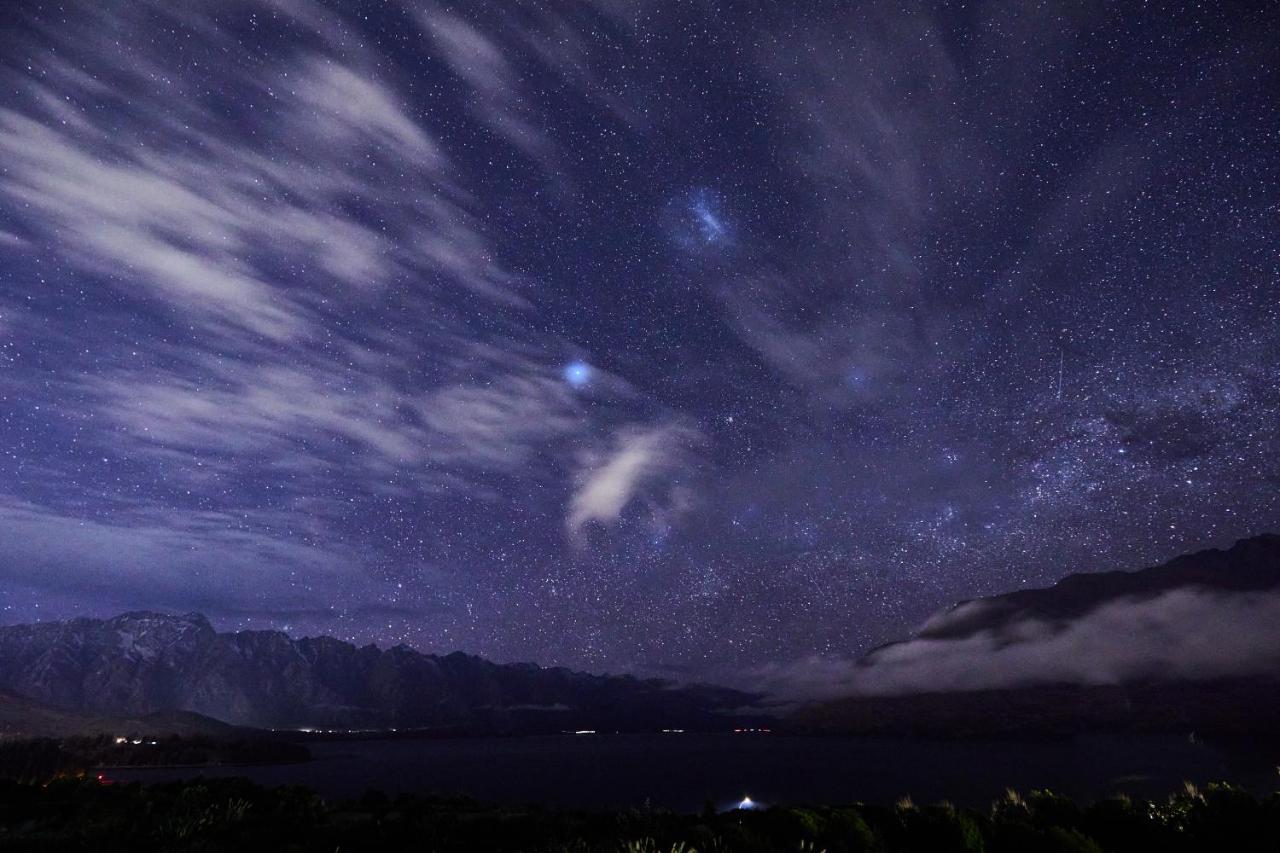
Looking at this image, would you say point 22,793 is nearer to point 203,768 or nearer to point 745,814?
point 745,814

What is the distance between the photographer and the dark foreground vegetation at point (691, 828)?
15.6m

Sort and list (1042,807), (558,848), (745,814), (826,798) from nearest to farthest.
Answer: (558,848) → (1042,807) → (745,814) → (826,798)

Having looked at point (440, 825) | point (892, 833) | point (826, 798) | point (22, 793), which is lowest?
point (826, 798)

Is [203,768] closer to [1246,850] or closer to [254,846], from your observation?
[254,846]

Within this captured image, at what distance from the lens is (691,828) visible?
17938mm

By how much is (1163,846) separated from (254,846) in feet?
80.6

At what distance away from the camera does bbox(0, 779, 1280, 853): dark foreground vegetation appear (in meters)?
15.6

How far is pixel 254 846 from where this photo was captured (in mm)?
16750

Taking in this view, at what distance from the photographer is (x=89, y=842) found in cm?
1695

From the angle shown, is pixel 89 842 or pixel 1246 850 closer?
pixel 1246 850

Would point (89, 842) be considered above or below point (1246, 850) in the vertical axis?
below

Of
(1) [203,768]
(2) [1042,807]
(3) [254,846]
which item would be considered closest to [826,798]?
(2) [1042,807]

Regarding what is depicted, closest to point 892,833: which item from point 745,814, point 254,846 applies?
point 745,814

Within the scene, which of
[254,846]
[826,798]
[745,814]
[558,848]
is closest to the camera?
[558,848]
